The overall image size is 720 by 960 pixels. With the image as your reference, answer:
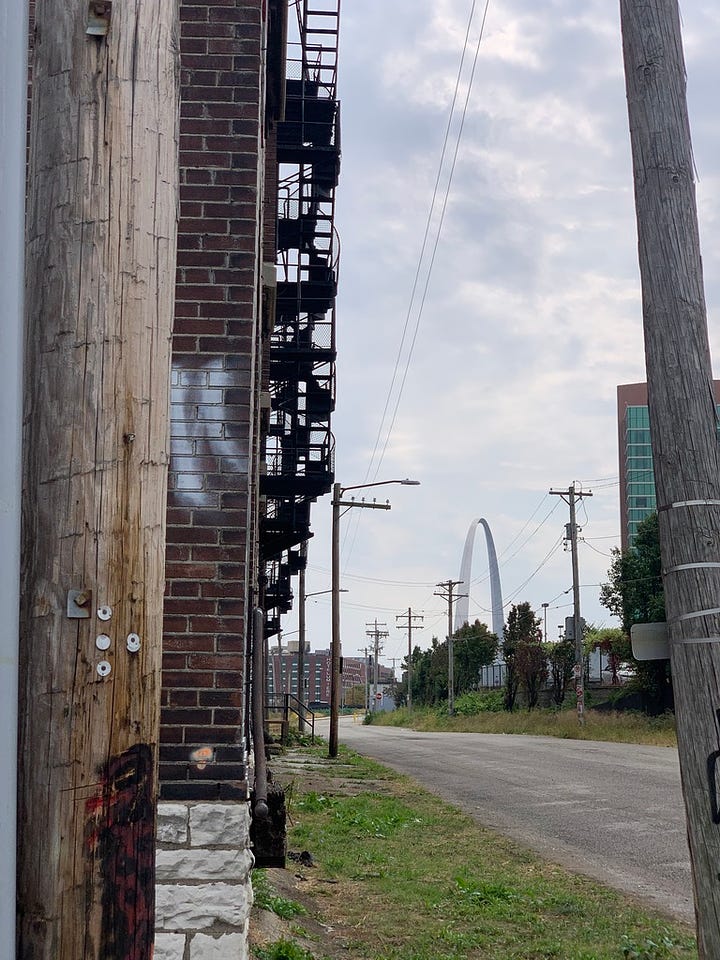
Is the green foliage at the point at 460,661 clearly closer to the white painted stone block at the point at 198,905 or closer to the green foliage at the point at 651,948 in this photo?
the green foliage at the point at 651,948

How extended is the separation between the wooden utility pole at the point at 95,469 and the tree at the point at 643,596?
37421mm

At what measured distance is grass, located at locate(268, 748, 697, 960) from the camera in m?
7.11

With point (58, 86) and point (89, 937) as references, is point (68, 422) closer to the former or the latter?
point (58, 86)

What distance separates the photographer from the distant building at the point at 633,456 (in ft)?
281

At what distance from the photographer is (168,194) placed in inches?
90.9

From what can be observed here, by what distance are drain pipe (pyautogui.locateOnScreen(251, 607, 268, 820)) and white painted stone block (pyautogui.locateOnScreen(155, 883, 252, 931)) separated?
0.85 metres

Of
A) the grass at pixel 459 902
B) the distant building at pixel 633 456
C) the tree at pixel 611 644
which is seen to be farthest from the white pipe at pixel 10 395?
the distant building at pixel 633 456

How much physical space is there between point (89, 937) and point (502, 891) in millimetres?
7406

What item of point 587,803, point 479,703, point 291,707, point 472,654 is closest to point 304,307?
point 587,803

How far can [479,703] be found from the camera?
58.9 metres

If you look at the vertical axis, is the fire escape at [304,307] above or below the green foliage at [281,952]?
above

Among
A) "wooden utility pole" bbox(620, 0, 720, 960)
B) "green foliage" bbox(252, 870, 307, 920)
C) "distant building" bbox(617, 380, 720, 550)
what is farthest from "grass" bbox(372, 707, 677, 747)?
"distant building" bbox(617, 380, 720, 550)

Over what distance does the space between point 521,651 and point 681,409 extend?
47.5 meters

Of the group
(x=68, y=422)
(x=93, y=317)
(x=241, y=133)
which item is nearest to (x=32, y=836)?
(x=68, y=422)
